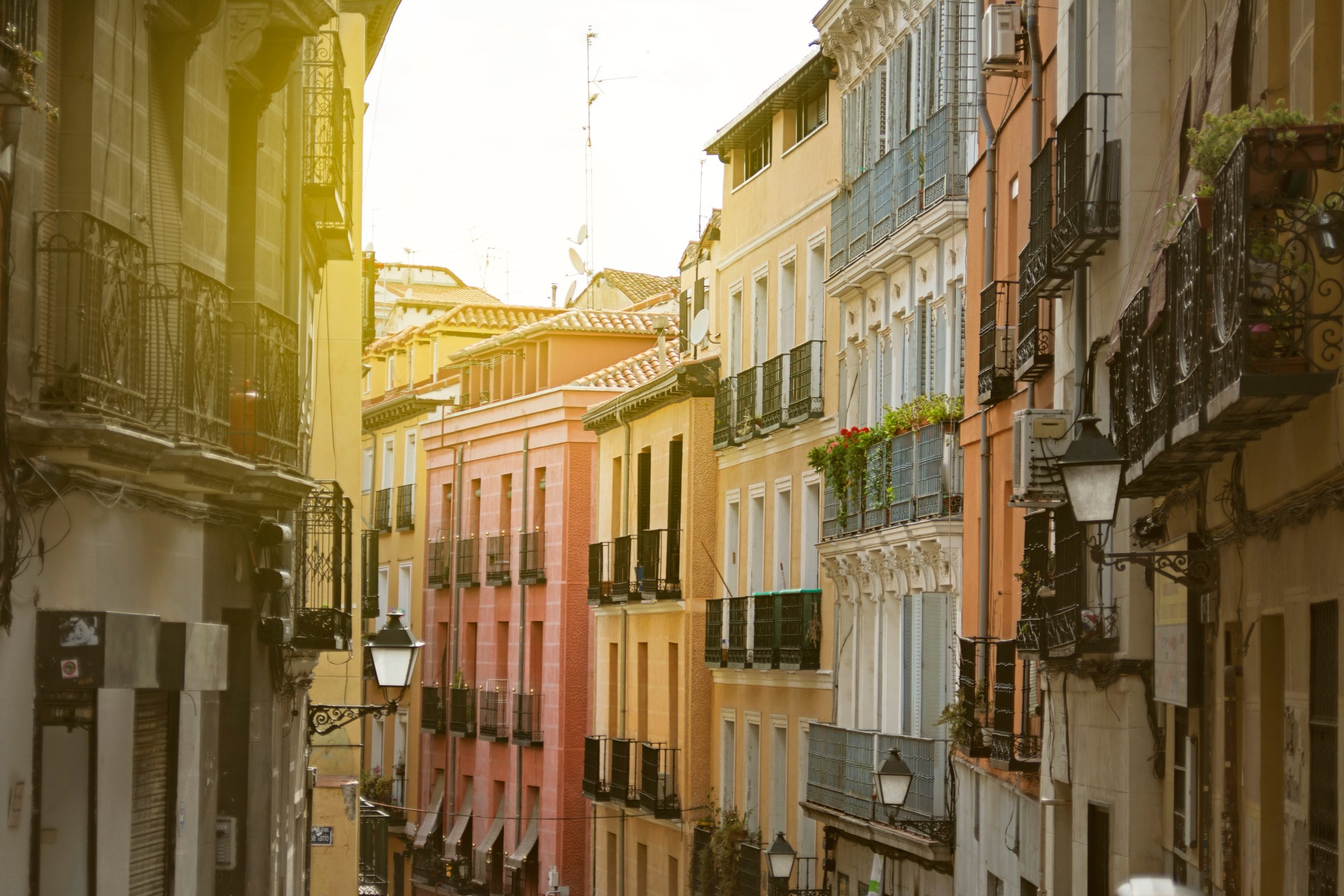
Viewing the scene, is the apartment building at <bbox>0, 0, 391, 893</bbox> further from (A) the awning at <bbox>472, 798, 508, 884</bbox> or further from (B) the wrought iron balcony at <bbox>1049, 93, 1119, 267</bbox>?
(A) the awning at <bbox>472, 798, 508, 884</bbox>

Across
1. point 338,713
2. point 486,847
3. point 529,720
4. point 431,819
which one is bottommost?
point 486,847

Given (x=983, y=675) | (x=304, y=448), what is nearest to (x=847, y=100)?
(x=983, y=675)

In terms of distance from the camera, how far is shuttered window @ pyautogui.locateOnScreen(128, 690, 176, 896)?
13469 mm

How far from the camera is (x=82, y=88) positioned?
12297 millimetres

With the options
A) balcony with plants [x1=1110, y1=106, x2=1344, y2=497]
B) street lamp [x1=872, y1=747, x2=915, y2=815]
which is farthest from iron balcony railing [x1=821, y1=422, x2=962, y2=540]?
balcony with plants [x1=1110, y1=106, x2=1344, y2=497]

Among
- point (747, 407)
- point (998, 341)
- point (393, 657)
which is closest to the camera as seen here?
point (393, 657)

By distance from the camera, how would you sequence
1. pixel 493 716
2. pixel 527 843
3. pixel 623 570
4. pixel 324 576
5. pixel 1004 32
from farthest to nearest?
pixel 493 716, pixel 527 843, pixel 623 570, pixel 324 576, pixel 1004 32

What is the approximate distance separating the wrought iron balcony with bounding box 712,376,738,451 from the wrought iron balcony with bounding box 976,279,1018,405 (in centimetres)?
1403

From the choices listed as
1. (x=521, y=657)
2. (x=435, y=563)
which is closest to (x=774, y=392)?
(x=521, y=657)

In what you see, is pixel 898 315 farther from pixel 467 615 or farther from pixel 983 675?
pixel 467 615

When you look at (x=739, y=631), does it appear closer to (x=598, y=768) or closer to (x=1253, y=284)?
(x=598, y=768)

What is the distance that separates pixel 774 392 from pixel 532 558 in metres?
15.3

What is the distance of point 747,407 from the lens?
3553 cm

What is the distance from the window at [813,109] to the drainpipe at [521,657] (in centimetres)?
1634
